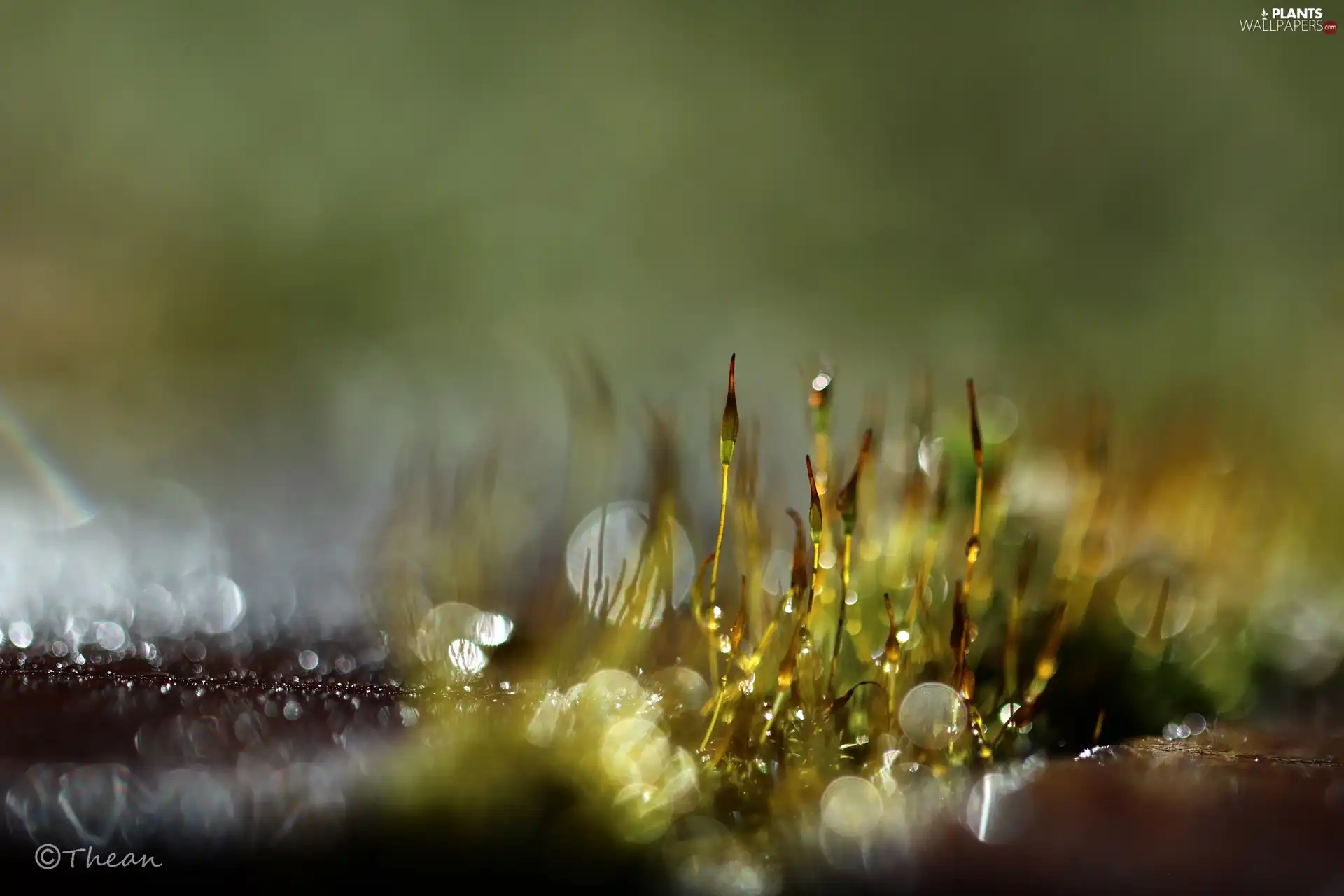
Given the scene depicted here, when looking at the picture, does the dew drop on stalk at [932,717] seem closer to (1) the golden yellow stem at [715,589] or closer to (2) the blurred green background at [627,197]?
(1) the golden yellow stem at [715,589]

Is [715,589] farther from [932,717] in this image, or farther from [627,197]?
[627,197]

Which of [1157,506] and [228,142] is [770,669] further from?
[228,142]

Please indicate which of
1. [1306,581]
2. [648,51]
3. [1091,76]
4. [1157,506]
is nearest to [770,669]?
[1157,506]

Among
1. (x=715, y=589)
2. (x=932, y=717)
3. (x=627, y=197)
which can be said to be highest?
(x=627, y=197)

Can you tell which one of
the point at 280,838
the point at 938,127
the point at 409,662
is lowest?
the point at 280,838

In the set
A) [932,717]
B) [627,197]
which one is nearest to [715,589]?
[932,717]

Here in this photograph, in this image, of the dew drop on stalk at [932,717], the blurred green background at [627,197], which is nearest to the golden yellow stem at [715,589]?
the dew drop on stalk at [932,717]

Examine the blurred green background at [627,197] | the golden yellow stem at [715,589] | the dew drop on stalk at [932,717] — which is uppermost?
the blurred green background at [627,197]

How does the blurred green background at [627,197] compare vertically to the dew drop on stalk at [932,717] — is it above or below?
above
